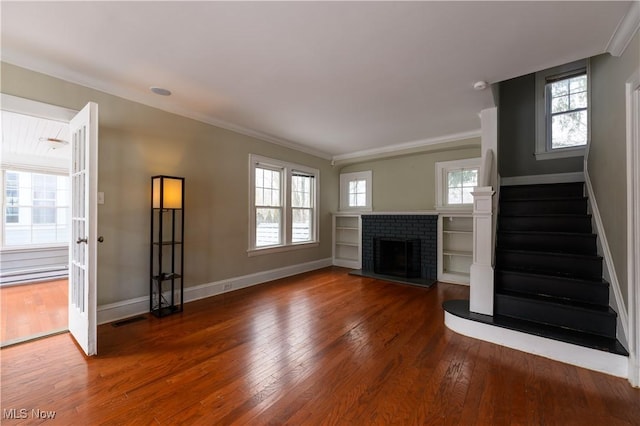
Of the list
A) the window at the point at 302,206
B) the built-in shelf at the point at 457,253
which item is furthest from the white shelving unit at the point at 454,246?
the window at the point at 302,206

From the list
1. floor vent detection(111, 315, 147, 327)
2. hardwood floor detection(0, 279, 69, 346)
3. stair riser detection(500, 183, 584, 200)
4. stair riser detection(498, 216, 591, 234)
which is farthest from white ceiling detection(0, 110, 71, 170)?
stair riser detection(500, 183, 584, 200)

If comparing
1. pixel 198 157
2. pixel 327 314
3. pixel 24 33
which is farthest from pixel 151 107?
pixel 327 314

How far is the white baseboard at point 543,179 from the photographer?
3764 millimetres

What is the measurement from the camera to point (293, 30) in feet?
6.40

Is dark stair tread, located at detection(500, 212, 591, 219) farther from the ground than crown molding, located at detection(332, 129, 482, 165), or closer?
closer

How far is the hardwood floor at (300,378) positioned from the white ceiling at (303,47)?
97.7 inches

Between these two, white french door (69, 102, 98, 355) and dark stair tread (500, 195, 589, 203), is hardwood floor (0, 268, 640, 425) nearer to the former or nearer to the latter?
white french door (69, 102, 98, 355)

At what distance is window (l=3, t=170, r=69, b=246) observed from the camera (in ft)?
16.2

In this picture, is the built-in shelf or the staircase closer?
the staircase

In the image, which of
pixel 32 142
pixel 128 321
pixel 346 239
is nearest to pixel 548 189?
pixel 346 239

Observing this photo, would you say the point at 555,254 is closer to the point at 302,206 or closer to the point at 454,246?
the point at 454,246

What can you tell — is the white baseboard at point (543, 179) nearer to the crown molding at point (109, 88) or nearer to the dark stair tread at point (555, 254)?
the dark stair tread at point (555, 254)

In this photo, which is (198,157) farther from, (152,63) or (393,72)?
(393,72)

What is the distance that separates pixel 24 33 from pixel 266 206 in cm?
322
